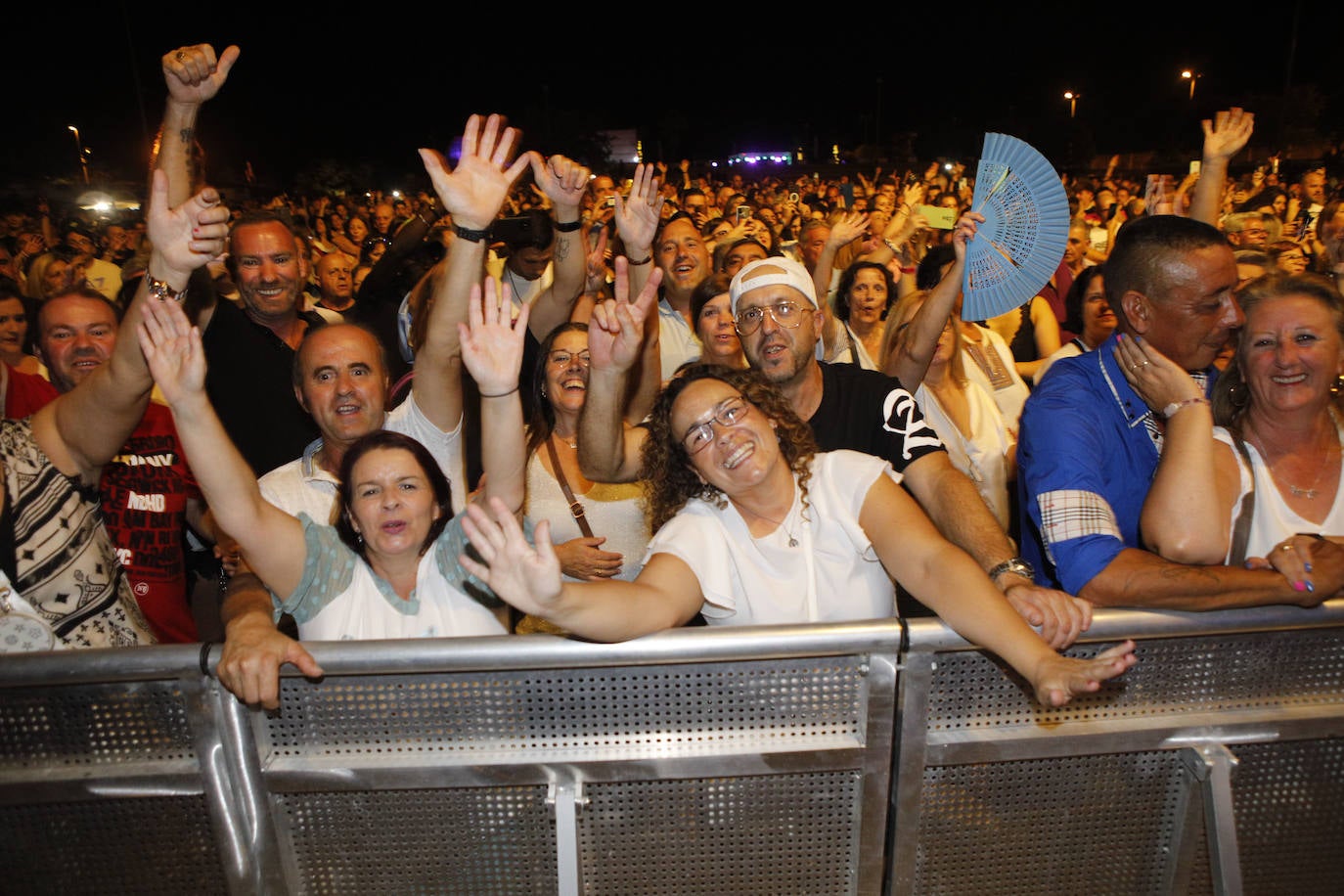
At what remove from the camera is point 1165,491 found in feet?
7.12

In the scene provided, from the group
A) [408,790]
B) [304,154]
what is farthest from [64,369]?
[304,154]

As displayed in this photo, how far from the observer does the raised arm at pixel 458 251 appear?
2775mm

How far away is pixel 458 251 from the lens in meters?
2.77

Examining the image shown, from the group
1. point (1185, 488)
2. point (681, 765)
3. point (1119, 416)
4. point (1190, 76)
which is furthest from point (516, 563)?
point (1190, 76)

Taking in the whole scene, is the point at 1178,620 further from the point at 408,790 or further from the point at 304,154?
the point at 304,154

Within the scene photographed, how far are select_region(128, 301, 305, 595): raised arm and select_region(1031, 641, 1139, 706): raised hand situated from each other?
1870 mm

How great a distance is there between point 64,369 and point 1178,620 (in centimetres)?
366

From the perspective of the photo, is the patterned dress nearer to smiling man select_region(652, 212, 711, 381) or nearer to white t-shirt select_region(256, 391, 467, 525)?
A: white t-shirt select_region(256, 391, 467, 525)


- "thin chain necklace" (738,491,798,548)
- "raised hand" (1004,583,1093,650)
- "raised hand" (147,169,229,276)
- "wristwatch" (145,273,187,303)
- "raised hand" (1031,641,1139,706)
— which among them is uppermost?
"raised hand" (147,169,229,276)

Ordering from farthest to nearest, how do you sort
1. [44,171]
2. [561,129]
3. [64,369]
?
[561,129]
[44,171]
[64,369]

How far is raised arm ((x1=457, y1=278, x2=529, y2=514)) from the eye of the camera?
2420 mm

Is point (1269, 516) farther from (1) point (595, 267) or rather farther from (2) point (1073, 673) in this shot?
(1) point (595, 267)

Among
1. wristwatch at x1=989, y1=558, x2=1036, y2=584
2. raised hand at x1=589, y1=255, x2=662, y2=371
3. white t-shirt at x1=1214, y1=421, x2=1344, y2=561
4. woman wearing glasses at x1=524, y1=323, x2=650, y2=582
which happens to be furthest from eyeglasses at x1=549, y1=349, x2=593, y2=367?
white t-shirt at x1=1214, y1=421, x2=1344, y2=561

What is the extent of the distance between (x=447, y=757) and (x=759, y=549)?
96 centimetres
